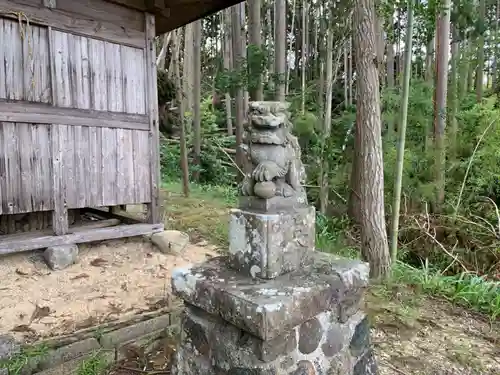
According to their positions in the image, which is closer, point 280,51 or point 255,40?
point 255,40

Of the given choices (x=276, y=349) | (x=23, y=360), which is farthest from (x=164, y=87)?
(x=276, y=349)

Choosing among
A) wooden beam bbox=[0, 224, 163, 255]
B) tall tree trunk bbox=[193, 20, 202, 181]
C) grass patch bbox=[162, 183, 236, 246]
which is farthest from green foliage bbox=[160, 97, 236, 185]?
wooden beam bbox=[0, 224, 163, 255]

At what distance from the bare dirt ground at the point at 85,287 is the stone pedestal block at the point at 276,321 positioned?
58.9 inches

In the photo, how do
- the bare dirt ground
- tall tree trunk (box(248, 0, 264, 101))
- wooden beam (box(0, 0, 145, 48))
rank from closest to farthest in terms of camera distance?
the bare dirt ground, wooden beam (box(0, 0, 145, 48)), tall tree trunk (box(248, 0, 264, 101))

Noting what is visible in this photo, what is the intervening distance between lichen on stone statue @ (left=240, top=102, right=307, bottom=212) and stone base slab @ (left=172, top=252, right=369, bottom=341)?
16.0 inches

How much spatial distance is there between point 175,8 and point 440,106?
15.8 feet

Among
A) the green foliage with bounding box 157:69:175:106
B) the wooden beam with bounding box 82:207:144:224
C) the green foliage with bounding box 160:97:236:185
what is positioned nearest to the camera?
the wooden beam with bounding box 82:207:144:224

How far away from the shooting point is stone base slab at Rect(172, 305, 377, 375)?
1.77 metres

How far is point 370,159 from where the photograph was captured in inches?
170

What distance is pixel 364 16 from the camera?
416 centimetres

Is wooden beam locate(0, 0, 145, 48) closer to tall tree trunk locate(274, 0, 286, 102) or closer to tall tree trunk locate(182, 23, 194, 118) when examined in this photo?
tall tree trunk locate(274, 0, 286, 102)

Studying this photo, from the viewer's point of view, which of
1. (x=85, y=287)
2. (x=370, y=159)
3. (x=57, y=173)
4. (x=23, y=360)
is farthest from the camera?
(x=370, y=159)

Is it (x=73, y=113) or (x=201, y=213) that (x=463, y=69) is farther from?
(x=73, y=113)

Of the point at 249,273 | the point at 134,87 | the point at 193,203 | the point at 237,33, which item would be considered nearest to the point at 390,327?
the point at 249,273
